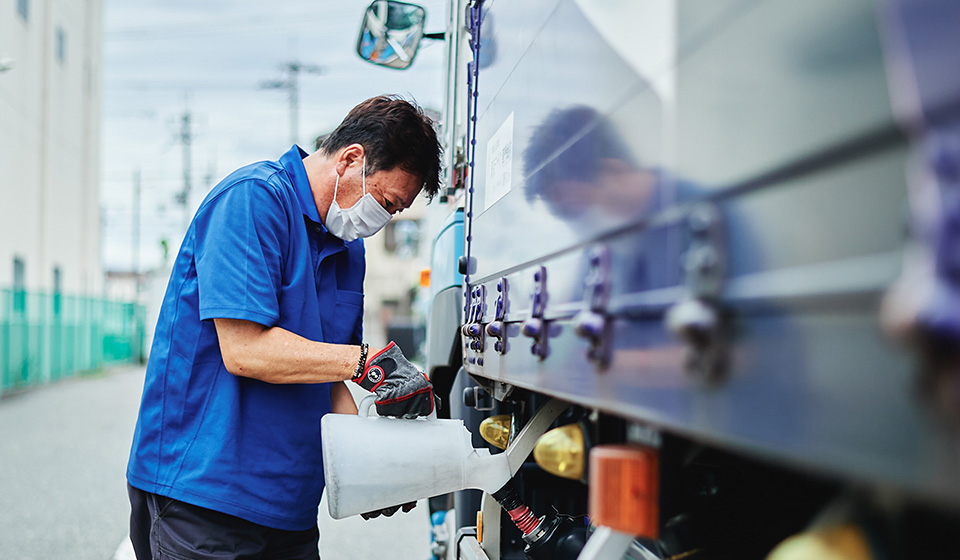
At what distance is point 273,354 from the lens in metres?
2.09

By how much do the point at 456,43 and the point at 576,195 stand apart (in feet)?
6.52

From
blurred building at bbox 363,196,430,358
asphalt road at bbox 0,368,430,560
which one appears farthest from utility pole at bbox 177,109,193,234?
asphalt road at bbox 0,368,430,560

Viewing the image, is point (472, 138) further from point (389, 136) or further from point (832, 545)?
point (832, 545)

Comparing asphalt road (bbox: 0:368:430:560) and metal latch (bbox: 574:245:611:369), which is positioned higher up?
metal latch (bbox: 574:245:611:369)

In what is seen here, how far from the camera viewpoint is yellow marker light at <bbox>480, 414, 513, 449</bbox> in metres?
2.24

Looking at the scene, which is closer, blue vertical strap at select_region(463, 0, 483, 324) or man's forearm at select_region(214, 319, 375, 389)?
man's forearm at select_region(214, 319, 375, 389)

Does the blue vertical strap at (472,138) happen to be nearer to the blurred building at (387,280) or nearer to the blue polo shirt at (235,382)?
the blue polo shirt at (235,382)

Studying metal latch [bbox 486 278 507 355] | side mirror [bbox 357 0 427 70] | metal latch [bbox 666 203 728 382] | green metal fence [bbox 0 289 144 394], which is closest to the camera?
metal latch [bbox 666 203 728 382]

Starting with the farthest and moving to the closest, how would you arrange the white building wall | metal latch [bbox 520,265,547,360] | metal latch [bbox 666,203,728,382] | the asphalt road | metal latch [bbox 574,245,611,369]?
the white building wall → the asphalt road → metal latch [bbox 520,265,547,360] → metal latch [bbox 574,245,611,369] → metal latch [bbox 666,203,728,382]

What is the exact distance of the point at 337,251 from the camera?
2.51 m

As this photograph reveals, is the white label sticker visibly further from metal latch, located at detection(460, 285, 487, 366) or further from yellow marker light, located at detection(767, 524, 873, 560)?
yellow marker light, located at detection(767, 524, 873, 560)

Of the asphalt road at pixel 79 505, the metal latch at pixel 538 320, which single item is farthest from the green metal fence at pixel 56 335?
the metal latch at pixel 538 320

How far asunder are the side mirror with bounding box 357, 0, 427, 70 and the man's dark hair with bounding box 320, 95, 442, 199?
3.54 feet

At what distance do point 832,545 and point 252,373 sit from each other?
5.34ft
